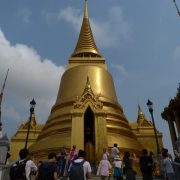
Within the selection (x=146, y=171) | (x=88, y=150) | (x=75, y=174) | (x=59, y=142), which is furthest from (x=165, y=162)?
(x=59, y=142)

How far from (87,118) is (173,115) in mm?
17553

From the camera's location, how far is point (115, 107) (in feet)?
77.2

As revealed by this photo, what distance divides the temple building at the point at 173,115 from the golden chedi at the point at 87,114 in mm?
9904

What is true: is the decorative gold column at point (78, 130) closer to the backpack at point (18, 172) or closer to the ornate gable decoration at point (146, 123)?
the backpack at point (18, 172)

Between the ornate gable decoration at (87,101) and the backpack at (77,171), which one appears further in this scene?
the ornate gable decoration at (87,101)

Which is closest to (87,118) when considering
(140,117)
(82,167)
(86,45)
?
(86,45)

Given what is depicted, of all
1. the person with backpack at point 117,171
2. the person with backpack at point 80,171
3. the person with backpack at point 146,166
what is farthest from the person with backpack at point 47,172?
the person with backpack at point 117,171

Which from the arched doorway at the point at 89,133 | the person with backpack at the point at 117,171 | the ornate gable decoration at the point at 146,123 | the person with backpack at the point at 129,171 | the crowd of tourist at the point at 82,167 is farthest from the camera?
the ornate gable decoration at the point at 146,123

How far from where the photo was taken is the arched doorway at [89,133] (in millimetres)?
18114

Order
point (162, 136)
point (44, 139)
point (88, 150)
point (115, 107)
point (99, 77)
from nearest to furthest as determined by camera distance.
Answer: point (88, 150) < point (44, 139) < point (115, 107) < point (99, 77) < point (162, 136)

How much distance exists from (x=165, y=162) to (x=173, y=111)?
82.3 ft

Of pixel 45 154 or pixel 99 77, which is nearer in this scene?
pixel 45 154

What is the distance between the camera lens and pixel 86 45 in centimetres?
3038

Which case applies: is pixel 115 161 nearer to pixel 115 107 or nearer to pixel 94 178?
pixel 94 178
